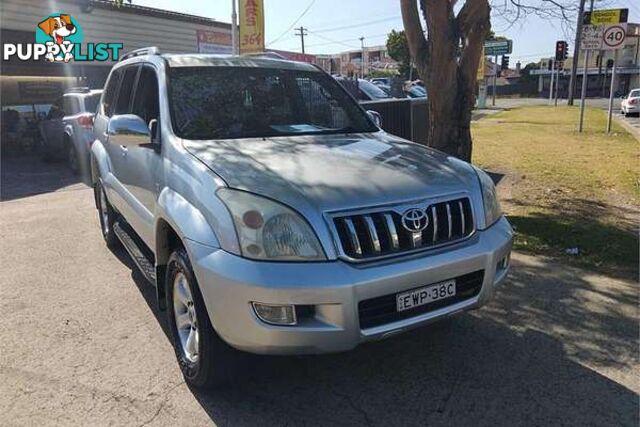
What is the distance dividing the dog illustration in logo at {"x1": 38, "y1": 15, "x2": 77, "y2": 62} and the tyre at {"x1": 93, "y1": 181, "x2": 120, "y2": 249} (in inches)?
472

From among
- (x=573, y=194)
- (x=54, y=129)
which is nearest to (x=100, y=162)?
(x=573, y=194)

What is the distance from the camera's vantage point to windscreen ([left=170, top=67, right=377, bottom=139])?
391cm

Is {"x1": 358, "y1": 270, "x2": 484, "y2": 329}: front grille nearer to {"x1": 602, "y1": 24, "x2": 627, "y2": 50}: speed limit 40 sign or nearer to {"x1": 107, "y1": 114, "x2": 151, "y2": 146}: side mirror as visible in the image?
{"x1": 107, "y1": 114, "x2": 151, "y2": 146}: side mirror

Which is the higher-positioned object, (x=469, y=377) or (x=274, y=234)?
(x=274, y=234)

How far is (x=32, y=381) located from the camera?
350 centimetres

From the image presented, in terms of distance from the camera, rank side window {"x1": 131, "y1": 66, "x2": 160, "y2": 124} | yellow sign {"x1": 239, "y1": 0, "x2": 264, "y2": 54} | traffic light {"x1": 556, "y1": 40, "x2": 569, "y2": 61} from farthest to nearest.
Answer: traffic light {"x1": 556, "y1": 40, "x2": 569, "y2": 61} → yellow sign {"x1": 239, "y1": 0, "x2": 264, "y2": 54} → side window {"x1": 131, "y1": 66, "x2": 160, "y2": 124}

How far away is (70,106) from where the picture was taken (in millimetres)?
12188

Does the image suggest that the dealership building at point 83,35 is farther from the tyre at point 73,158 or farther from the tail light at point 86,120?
the tail light at point 86,120

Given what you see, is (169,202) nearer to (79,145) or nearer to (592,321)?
(592,321)

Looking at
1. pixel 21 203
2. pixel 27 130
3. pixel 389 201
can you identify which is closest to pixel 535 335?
pixel 389 201

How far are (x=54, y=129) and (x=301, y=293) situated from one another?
12.6 metres

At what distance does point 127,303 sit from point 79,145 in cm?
807

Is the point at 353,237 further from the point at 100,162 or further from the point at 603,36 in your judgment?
the point at 603,36

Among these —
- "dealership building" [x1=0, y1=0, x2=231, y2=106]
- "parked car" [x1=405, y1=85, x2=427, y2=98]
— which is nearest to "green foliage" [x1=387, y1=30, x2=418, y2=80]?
"parked car" [x1=405, y1=85, x2=427, y2=98]
